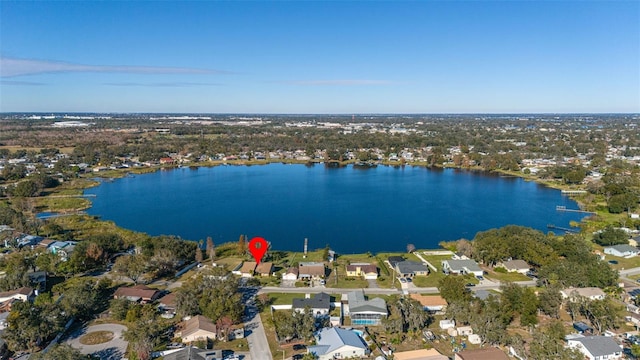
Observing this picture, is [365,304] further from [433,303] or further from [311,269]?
[311,269]

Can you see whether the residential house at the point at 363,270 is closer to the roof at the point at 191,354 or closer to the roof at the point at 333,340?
the roof at the point at 333,340

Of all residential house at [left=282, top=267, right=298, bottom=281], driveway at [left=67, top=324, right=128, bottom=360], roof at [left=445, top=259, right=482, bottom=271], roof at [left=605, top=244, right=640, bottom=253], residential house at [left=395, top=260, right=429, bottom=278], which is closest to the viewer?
driveway at [left=67, top=324, right=128, bottom=360]

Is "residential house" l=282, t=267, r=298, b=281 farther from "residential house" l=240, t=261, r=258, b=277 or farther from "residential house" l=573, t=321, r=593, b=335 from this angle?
"residential house" l=573, t=321, r=593, b=335

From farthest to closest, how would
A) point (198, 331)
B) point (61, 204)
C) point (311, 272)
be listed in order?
point (61, 204), point (311, 272), point (198, 331)

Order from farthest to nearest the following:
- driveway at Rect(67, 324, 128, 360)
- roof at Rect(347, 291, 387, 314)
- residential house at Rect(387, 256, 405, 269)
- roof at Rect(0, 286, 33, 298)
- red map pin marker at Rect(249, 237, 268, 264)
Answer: red map pin marker at Rect(249, 237, 268, 264)
residential house at Rect(387, 256, 405, 269)
roof at Rect(0, 286, 33, 298)
roof at Rect(347, 291, 387, 314)
driveway at Rect(67, 324, 128, 360)

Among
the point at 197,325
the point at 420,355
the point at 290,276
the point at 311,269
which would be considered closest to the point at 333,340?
the point at 420,355

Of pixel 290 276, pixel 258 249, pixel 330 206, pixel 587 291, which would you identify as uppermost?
pixel 258 249

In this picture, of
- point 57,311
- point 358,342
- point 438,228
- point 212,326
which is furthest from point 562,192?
point 57,311

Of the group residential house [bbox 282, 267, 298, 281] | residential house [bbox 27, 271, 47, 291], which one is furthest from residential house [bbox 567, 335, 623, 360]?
residential house [bbox 27, 271, 47, 291]
